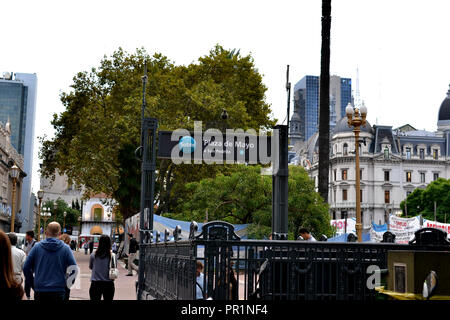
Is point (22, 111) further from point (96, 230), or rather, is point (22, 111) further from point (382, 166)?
point (382, 166)

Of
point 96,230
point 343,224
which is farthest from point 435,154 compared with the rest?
point 96,230

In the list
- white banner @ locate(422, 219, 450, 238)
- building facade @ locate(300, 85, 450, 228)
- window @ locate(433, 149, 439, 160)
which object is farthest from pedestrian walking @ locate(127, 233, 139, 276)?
window @ locate(433, 149, 439, 160)

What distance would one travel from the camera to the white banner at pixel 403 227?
29422 mm

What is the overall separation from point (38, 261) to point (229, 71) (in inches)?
1395

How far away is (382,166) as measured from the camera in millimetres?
95062

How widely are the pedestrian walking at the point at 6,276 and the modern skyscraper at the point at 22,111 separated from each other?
14298 cm

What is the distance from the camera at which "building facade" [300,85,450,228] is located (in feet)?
309

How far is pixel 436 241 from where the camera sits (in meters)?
8.71

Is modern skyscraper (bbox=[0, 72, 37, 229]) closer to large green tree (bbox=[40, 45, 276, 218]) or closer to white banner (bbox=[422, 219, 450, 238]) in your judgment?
large green tree (bbox=[40, 45, 276, 218])

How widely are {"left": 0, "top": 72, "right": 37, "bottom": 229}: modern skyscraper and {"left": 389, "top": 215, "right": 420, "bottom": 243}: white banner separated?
401 feet

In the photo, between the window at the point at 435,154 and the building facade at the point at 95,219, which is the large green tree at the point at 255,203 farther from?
the building facade at the point at 95,219

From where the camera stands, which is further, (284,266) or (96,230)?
(96,230)

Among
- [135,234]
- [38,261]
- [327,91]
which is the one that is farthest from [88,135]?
[38,261]

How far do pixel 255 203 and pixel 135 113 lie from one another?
12383 millimetres
